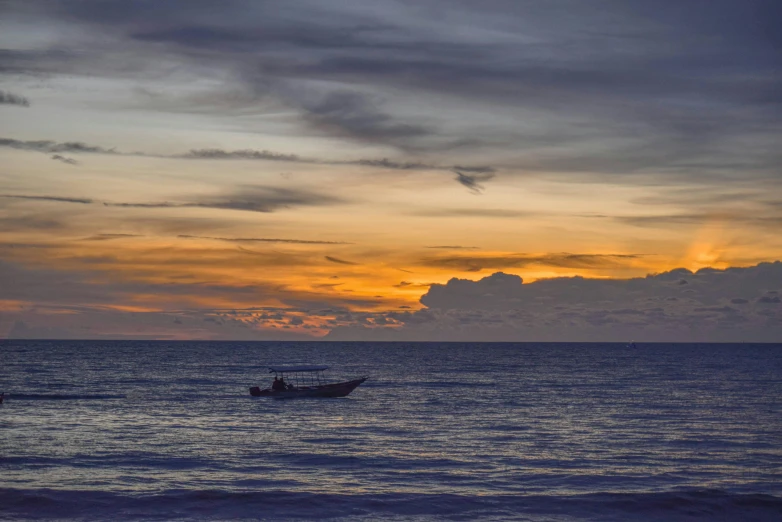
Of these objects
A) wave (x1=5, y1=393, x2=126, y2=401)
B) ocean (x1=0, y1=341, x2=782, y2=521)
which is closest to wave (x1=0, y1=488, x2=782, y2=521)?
ocean (x1=0, y1=341, x2=782, y2=521)

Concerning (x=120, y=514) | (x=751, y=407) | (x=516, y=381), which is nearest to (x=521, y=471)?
(x=120, y=514)

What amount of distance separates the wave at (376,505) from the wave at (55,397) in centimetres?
4636

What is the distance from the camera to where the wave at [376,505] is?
29.9m

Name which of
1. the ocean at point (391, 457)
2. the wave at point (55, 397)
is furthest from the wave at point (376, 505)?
the wave at point (55, 397)

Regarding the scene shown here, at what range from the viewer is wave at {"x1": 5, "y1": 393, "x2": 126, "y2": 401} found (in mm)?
75669

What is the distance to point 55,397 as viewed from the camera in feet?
253

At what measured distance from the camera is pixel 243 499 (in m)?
32.0

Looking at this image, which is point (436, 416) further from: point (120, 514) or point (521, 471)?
point (120, 514)

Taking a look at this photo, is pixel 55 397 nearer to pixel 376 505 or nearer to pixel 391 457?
pixel 391 457

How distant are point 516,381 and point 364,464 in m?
70.1

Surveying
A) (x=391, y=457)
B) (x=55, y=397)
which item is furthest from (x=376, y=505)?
(x=55, y=397)

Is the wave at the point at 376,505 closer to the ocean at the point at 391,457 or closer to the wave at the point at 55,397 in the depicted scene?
the ocean at the point at 391,457

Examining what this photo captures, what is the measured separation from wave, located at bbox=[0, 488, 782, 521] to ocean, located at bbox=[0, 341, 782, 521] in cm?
12

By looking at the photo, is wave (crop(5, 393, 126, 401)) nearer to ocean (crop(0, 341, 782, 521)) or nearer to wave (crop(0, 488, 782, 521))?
ocean (crop(0, 341, 782, 521))
